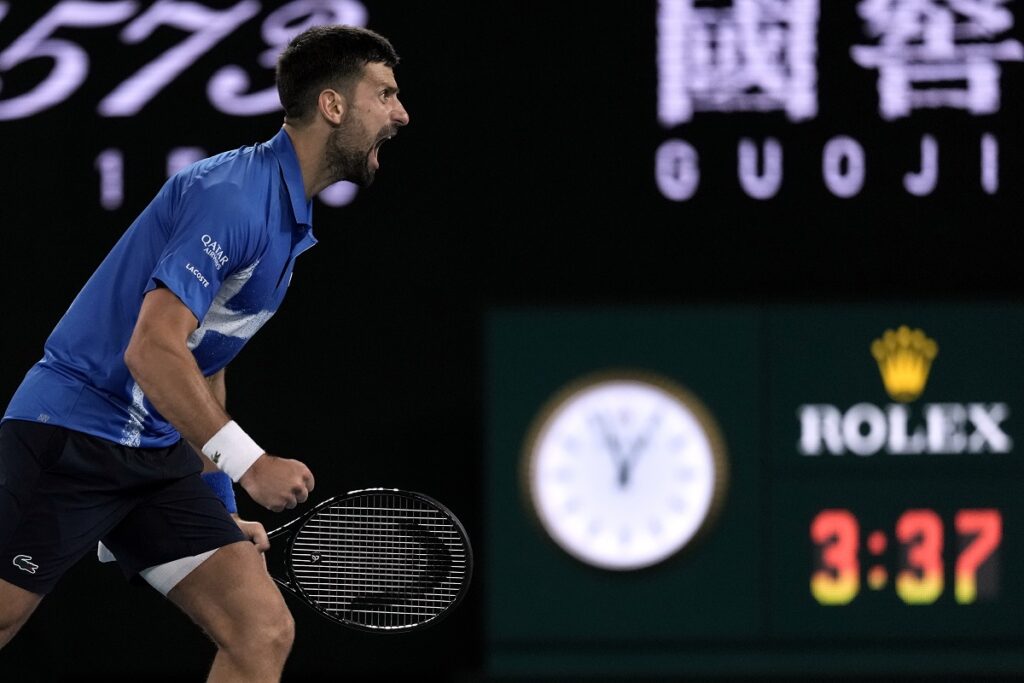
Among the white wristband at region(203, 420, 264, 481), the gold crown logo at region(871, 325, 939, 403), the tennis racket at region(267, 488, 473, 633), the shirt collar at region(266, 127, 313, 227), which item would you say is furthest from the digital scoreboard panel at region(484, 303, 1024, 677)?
the white wristband at region(203, 420, 264, 481)

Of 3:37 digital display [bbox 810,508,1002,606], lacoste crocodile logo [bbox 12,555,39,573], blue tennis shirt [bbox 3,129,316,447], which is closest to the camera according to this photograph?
blue tennis shirt [bbox 3,129,316,447]

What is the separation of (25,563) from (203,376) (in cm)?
47

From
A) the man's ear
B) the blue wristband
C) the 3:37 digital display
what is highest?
the man's ear

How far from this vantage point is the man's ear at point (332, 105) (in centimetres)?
343

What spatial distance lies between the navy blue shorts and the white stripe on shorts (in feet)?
0.04

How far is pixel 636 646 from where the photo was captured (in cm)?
585

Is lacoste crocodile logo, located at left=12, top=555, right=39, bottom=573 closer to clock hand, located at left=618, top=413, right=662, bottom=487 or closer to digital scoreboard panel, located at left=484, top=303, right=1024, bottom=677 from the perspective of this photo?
digital scoreboard panel, located at left=484, top=303, right=1024, bottom=677

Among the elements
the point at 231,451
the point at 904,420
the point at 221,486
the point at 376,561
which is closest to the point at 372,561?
the point at 376,561

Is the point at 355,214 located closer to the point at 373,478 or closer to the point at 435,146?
the point at 435,146

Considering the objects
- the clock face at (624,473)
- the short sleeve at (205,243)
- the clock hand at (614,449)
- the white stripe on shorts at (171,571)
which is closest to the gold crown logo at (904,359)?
the clock face at (624,473)

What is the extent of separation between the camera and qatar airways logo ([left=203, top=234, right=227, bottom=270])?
3.12 metres

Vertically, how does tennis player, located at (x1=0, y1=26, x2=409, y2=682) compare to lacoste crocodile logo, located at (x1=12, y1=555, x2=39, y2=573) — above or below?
above

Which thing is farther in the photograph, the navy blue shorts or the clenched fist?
the navy blue shorts

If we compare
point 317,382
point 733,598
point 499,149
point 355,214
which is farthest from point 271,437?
point 733,598
